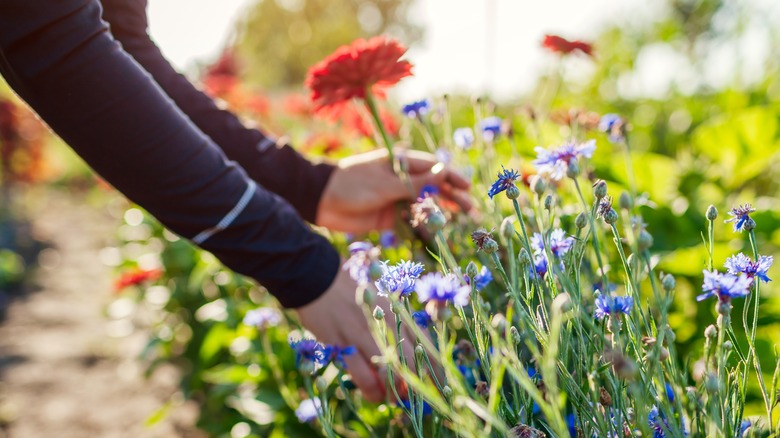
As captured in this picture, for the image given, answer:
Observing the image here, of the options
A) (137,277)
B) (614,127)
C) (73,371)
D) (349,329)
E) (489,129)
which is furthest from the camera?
(73,371)

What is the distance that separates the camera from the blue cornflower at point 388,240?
136 centimetres

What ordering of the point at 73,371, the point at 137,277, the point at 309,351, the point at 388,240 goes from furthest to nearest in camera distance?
the point at 73,371 < the point at 137,277 < the point at 388,240 < the point at 309,351

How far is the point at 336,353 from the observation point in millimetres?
931

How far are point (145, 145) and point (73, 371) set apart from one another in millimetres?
→ 2608

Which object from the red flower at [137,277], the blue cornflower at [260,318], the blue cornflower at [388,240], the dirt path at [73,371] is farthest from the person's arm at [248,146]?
the dirt path at [73,371]

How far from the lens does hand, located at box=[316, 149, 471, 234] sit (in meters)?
1.30

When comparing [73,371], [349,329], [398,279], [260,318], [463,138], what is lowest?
[73,371]

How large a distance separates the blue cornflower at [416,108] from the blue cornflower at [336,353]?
520 mm

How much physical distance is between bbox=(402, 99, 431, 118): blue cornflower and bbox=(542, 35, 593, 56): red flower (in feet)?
1.27

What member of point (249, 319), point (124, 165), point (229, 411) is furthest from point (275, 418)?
point (124, 165)

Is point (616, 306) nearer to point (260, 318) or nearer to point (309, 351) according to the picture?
point (309, 351)

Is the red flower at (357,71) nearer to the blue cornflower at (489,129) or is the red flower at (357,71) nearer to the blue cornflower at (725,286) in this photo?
the blue cornflower at (489,129)

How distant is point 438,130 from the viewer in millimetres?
2475

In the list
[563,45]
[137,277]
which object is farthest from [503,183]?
[137,277]
